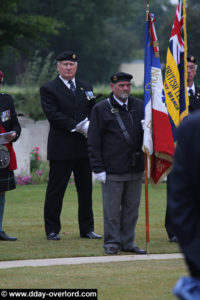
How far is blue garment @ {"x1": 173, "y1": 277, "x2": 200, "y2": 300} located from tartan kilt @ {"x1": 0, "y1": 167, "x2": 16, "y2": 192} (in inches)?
244

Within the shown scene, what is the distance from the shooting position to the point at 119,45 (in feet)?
253

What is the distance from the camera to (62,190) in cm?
920

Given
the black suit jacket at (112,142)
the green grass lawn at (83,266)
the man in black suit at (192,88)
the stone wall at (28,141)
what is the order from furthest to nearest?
the stone wall at (28,141) → the man in black suit at (192,88) → the black suit jacket at (112,142) → the green grass lawn at (83,266)

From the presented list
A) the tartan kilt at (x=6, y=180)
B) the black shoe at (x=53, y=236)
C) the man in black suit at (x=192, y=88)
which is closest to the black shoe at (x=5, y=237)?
the black shoe at (x=53, y=236)

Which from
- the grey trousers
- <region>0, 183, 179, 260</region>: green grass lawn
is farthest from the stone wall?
the grey trousers

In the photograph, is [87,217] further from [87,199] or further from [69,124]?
[69,124]

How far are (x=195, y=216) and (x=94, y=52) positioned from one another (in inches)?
2363

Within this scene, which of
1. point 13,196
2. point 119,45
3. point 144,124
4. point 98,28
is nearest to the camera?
point 144,124

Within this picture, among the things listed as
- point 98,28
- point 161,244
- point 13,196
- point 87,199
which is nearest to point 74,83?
point 87,199

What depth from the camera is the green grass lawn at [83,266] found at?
6.22 meters

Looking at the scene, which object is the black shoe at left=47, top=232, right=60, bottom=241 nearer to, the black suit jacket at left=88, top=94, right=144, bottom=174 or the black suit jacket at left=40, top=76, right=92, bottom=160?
the black suit jacket at left=40, top=76, right=92, bottom=160

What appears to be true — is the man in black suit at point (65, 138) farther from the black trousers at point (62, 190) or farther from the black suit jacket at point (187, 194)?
the black suit jacket at point (187, 194)

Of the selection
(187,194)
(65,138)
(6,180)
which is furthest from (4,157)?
(187,194)

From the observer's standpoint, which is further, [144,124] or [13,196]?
[13,196]
